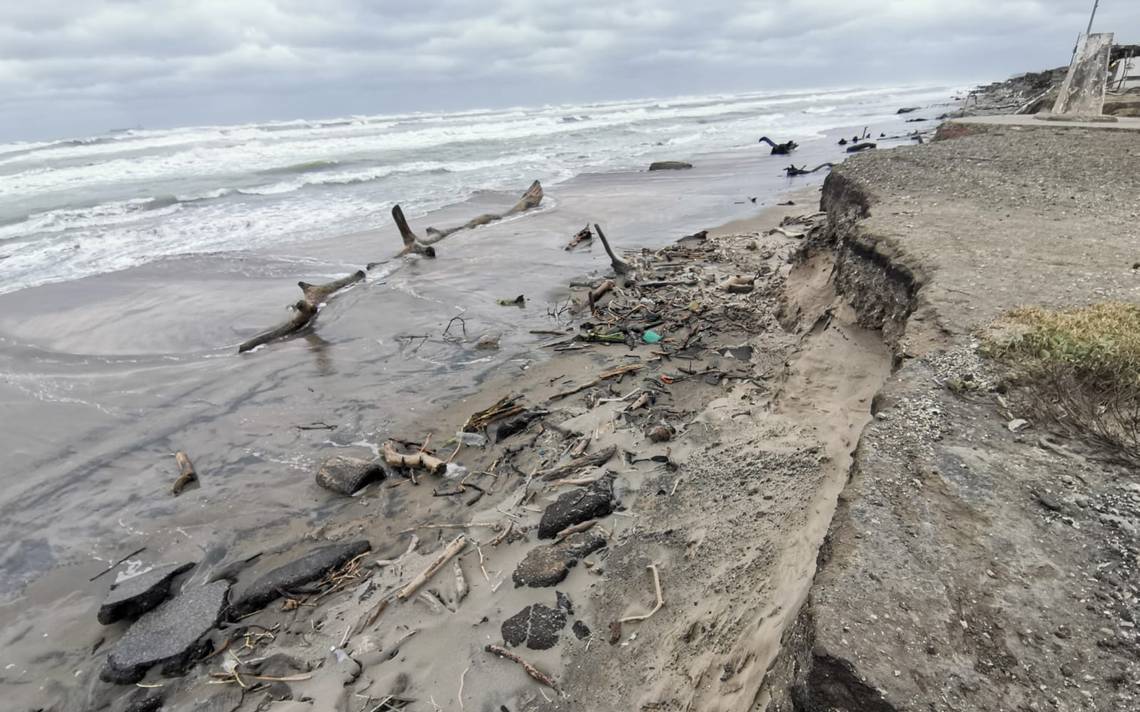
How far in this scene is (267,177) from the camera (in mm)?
29797

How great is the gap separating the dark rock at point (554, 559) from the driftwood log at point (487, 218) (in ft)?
39.8

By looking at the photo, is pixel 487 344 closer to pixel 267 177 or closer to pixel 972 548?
pixel 972 548

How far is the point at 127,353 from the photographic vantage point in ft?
31.8

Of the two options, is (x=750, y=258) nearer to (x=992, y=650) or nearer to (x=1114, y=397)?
(x=1114, y=397)

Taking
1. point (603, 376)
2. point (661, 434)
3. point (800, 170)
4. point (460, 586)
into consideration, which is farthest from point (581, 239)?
point (800, 170)

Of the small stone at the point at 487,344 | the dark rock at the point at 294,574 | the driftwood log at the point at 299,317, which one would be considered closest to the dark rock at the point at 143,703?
the dark rock at the point at 294,574

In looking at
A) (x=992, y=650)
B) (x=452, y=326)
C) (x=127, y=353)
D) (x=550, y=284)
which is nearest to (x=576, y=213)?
(x=550, y=284)

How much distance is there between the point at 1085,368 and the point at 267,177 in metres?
33.7

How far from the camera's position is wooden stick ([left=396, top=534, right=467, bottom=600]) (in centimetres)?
432

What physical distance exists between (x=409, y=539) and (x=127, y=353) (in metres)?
7.76

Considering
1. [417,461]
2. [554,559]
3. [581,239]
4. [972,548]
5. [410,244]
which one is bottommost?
[417,461]

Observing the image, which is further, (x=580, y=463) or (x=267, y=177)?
(x=267, y=177)

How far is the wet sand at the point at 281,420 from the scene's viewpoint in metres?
4.08

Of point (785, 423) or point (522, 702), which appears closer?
point (522, 702)
